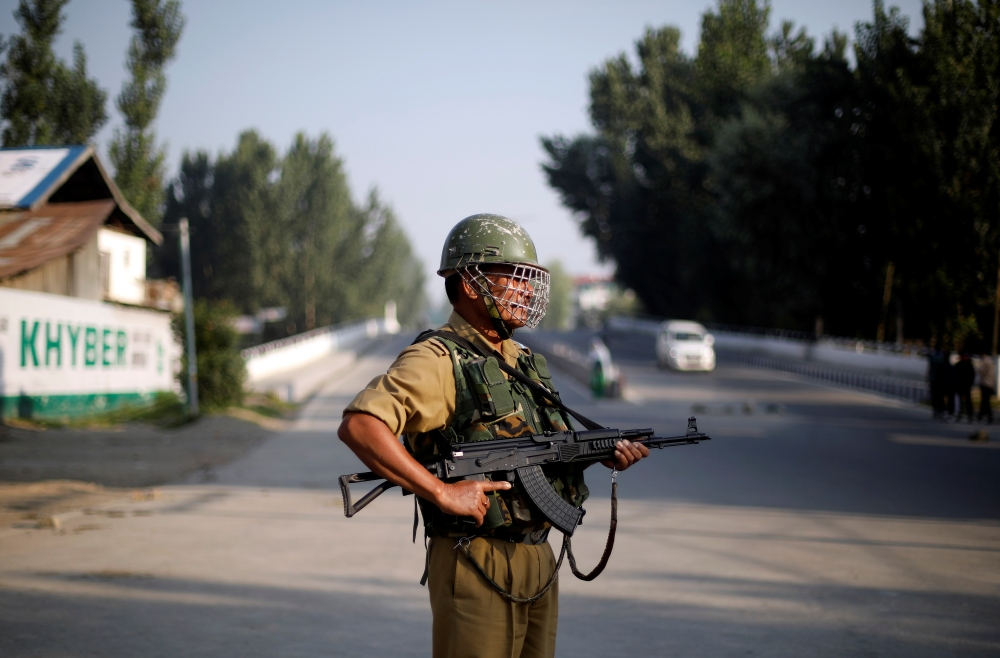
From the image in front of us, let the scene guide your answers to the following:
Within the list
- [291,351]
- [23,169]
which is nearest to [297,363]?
[291,351]

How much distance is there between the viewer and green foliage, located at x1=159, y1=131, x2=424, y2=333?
6525 cm

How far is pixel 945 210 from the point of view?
28156 mm

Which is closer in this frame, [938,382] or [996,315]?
[938,382]

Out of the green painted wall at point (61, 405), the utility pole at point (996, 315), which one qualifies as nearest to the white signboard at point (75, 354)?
the green painted wall at point (61, 405)

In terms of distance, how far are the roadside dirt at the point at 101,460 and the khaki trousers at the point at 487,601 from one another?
24.8 ft

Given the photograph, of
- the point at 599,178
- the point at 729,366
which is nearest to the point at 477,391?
the point at 729,366

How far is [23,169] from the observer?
76.6 ft

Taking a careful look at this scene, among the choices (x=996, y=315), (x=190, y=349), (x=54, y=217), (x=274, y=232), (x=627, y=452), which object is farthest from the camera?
(x=274, y=232)

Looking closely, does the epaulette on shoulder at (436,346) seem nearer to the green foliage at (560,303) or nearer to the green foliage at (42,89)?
the green foliage at (42,89)

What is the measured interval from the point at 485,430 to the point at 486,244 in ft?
2.07

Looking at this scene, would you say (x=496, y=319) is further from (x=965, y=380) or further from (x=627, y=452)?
(x=965, y=380)

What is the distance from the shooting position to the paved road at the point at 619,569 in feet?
18.6

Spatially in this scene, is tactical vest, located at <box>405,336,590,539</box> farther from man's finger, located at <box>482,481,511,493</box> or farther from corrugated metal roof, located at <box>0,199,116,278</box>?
corrugated metal roof, located at <box>0,199,116,278</box>

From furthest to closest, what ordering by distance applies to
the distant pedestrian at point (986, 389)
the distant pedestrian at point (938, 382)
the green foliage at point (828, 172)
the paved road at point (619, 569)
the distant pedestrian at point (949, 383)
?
the green foliage at point (828, 172), the distant pedestrian at point (938, 382), the distant pedestrian at point (949, 383), the distant pedestrian at point (986, 389), the paved road at point (619, 569)
